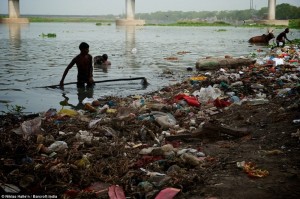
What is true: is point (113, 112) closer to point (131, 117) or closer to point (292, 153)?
point (131, 117)

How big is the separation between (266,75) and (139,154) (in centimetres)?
619

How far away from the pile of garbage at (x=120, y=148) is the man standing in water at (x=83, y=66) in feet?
5.24

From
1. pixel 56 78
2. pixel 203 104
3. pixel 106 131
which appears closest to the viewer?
pixel 106 131

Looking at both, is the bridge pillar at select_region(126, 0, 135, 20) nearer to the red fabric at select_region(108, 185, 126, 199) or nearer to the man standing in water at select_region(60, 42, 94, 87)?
the man standing in water at select_region(60, 42, 94, 87)

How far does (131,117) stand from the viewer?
203 inches

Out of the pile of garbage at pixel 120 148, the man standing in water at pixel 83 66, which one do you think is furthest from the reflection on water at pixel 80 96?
the pile of garbage at pixel 120 148

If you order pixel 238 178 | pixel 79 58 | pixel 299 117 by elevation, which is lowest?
pixel 238 178

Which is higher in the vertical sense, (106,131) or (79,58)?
(79,58)

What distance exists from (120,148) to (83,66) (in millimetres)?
4566

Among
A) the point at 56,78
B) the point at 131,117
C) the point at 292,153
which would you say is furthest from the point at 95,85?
the point at 292,153

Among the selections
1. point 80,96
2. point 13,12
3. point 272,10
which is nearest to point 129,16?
point 13,12

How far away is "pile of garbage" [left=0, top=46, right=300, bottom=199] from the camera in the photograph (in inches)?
116

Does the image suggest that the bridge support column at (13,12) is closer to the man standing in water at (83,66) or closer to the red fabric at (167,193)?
the man standing in water at (83,66)

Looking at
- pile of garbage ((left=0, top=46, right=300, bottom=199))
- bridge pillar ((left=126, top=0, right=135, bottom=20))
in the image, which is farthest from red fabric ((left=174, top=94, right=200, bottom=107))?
bridge pillar ((left=126, top=0, right=135, bottom=20))
